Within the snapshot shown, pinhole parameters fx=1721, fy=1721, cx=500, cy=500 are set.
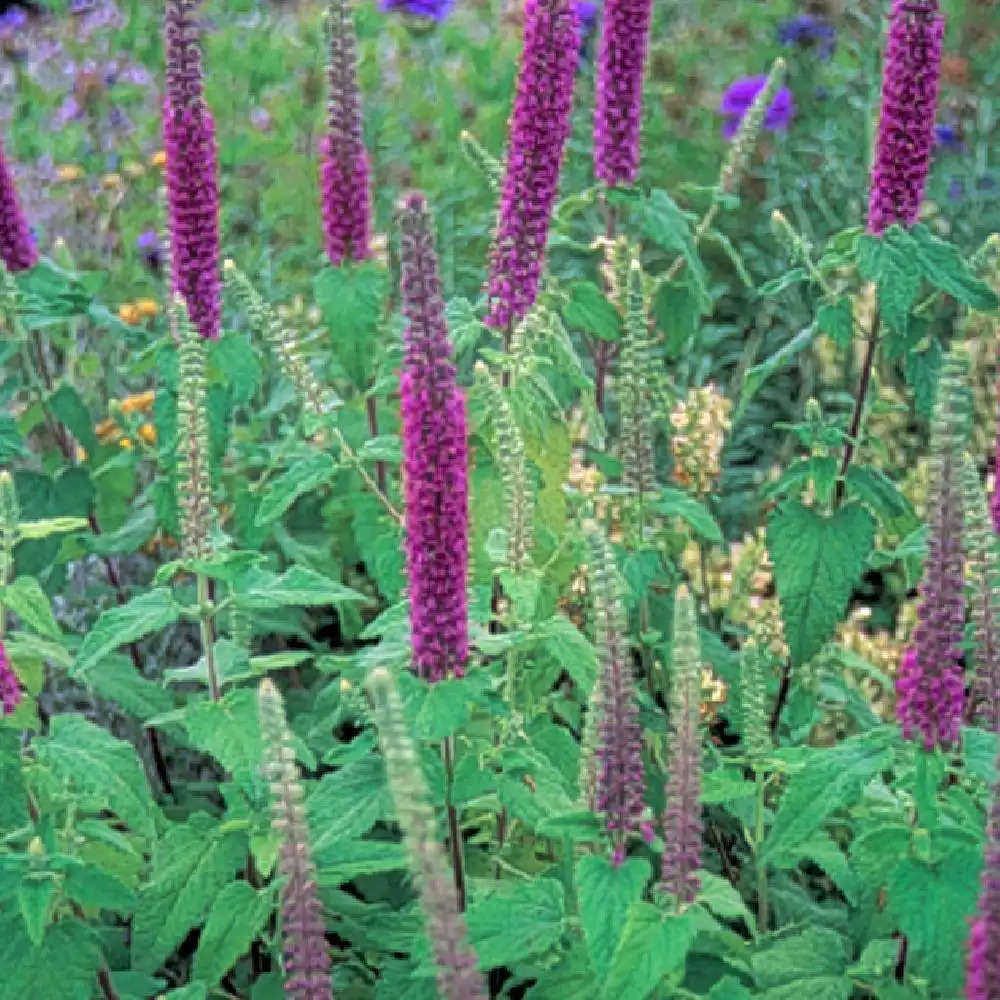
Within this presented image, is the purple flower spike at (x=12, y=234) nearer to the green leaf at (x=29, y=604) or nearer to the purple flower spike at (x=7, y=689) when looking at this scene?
the green leaf at (x=29, y=604)

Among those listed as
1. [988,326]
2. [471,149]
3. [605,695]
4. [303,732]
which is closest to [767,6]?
[988,326]

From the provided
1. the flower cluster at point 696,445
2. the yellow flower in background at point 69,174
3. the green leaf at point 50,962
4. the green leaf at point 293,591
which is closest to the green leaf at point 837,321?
the flower cluster at point 696,445

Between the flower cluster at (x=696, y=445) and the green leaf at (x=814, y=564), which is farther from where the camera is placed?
the flower cluster at (x=696, y=445)

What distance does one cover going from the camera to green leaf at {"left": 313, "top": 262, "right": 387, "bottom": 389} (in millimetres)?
3646

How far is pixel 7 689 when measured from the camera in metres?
2.77

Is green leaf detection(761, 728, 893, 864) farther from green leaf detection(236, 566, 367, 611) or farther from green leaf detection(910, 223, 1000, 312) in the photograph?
green leaf detection(910, 223, 1000, 312)

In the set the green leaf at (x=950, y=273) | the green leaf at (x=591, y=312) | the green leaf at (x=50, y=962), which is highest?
the green leaf at (x=950, y=273)

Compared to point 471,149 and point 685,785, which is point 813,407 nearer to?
point 471,149

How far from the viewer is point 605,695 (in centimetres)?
212

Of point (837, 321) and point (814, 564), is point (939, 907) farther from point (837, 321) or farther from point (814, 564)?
point (837, 321)

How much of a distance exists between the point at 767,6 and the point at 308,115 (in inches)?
86.0

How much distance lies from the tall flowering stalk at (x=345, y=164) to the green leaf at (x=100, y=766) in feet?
4.35

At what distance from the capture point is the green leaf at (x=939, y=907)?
233cm

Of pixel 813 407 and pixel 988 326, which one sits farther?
pixel 988 326
